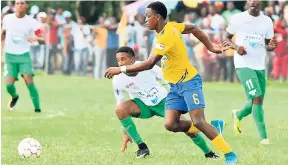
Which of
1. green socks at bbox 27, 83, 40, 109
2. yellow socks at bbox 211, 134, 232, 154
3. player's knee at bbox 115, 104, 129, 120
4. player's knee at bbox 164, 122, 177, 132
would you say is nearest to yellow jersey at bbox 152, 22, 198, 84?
player's knee at bbox 164, 122, 177, 132

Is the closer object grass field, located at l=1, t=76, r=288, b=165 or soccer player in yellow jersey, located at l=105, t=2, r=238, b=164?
soccer player in yellow jersey, located at l=105, t=2, r=238, b=164

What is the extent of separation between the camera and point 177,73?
448 inches

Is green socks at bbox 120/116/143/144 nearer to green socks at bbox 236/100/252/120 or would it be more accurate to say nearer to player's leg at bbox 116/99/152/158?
player's leg at bbox 116/99/152/158

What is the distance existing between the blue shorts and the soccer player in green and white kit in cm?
746

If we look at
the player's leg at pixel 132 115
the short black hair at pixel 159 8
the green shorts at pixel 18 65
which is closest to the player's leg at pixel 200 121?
the short black hair at pixel 159 8

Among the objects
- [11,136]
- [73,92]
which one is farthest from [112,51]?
[11,136]

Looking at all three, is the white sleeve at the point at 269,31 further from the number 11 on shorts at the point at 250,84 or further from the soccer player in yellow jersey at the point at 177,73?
the soccer player in yellow jersey at the point at 177,73

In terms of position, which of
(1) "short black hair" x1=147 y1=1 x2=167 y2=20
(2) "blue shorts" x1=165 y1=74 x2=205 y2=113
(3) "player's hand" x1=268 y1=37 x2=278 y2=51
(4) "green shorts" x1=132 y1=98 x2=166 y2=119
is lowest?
(4) "green shorts" x1=132 y1=98 x2=166 y2=119

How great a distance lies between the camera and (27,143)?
1186 centimetres

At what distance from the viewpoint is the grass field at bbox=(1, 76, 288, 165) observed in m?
11.8

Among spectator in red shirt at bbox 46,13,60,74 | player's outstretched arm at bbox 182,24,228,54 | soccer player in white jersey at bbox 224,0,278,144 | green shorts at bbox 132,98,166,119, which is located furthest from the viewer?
spectator in red shirt at bbox 46,13,60,74

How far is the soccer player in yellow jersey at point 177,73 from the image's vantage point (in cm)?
1108

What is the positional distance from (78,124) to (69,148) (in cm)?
370

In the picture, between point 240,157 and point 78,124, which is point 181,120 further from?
point 78,124
